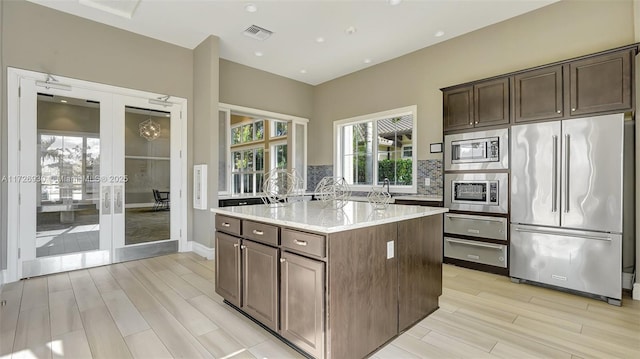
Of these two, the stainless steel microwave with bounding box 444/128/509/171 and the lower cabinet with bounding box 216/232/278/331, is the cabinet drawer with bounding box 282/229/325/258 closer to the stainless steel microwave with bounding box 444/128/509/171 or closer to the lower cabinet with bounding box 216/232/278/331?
the lower cabinet with bounding box 216/232/278/331

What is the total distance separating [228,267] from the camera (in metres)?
2.60

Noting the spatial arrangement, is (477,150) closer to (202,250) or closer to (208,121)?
(208,121)

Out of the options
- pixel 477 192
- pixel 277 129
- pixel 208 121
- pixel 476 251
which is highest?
pixel 277 129

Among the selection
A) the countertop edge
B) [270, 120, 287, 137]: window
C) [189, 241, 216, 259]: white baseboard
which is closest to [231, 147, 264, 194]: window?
[270, 120, 287, 137]: window

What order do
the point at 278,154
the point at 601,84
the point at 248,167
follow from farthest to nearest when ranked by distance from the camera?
the point at 248,167, the point at 278,154, the point at 601,84

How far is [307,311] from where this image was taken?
184 centimetres

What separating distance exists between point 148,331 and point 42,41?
3752 mm

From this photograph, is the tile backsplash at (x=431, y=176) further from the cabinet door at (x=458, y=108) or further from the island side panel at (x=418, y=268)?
the island side panel at (x=418, y=268)

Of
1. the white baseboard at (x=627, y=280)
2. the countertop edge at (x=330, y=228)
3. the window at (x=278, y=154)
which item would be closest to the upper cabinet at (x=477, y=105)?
the countertop edge at (x=330, y=228)

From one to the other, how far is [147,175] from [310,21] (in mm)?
3253

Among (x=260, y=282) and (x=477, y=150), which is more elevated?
(x=477, y=150)

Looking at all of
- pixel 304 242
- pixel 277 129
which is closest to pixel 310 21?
pixel 304 242

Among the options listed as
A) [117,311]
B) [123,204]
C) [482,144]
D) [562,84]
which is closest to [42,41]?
[123,204]

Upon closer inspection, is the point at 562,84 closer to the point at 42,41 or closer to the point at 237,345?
the point at 237,345
